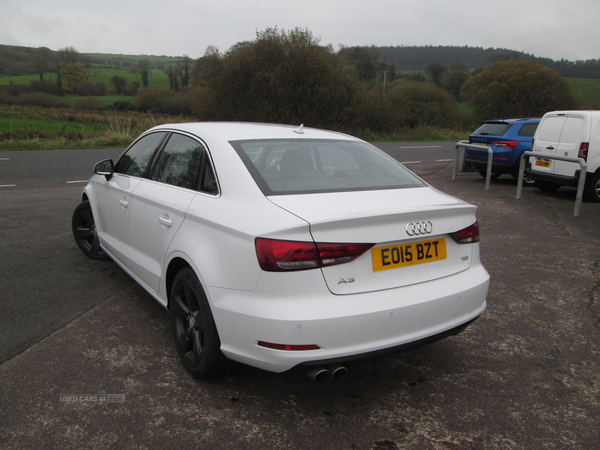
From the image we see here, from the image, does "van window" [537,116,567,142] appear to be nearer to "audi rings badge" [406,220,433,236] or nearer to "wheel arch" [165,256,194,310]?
"audi rings badge" [406,220,433,236]

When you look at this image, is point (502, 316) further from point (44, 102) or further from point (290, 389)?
point (44, 102)

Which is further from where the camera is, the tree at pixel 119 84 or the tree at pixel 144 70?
the tree at pixel 144 70

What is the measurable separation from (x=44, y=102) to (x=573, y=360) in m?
64.5

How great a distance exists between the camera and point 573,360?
3201mm

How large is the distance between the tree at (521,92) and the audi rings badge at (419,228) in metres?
46.0

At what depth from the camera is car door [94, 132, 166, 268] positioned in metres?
3.87

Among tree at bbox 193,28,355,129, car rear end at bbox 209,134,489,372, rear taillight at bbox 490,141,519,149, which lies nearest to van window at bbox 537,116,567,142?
rear taillight at bbox 490,141,519,149

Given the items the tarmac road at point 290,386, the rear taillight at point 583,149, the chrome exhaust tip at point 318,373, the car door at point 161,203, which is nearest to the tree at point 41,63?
the rear taillight at point 583,149

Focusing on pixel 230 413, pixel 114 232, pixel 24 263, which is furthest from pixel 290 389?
pixel 24 263

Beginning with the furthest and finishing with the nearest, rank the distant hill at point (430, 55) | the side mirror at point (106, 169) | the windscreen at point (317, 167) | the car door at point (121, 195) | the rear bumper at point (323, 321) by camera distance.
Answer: the distant hill at point (430, 55) < the side mirror at point (106, 169) < the car door at point (121, 195) < the windscreen at point (317, 167) < the rear bumper at point (323, 321)

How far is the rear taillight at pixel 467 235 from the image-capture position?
2.79m

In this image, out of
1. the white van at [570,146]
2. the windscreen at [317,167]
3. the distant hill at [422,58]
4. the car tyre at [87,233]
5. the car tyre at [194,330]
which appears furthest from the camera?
the distant hill at [422,58]

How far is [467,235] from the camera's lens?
9.36ft

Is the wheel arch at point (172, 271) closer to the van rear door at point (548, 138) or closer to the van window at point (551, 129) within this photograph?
the van rear door at point (548, 138)
